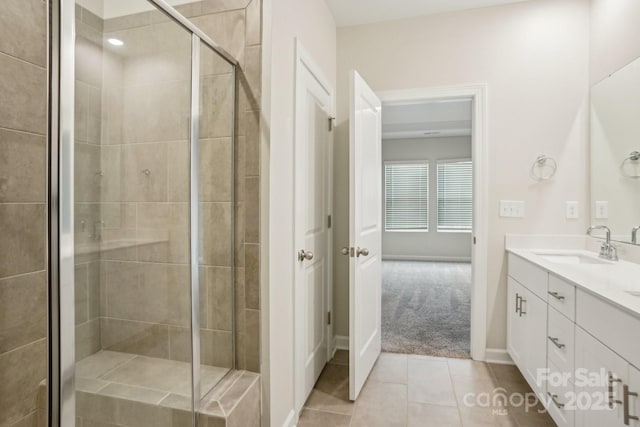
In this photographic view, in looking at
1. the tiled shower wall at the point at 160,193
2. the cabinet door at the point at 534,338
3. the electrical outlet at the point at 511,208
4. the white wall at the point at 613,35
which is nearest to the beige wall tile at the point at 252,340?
the tiled shower wall at the point at 160,193

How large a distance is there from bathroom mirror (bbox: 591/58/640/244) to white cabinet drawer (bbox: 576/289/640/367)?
92 centimetres

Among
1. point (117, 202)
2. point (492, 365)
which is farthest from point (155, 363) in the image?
point (492, 365)

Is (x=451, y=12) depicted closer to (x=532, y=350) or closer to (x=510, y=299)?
(x=510, y=299)

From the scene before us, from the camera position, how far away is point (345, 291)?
9.54 ft

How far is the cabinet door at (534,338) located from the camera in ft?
6.34

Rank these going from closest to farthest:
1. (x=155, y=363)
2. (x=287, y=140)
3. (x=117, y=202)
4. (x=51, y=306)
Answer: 1. (x=51, y=306)
2. (x=117, y=202)
3. (x=155, y=363)
4. (x=287, y=140)

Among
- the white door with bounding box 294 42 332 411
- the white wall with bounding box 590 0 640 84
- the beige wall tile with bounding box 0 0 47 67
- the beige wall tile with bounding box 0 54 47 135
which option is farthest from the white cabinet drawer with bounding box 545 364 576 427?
the beige wall tile with bounding box 0 0 47 67

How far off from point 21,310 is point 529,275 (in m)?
2.64

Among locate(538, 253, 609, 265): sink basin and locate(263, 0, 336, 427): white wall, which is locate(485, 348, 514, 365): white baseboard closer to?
locate(538, 253, 609, 265): sink basin

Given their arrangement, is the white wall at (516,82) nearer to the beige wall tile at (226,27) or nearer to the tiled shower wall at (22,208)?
the beige wall tile at (226,27)

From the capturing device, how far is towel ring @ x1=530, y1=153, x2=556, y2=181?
2.55 meters

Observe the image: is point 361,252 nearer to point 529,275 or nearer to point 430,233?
point 529,275

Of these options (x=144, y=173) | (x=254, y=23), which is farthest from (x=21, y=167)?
(x=254, y=23)

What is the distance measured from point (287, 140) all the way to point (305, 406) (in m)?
1.60
